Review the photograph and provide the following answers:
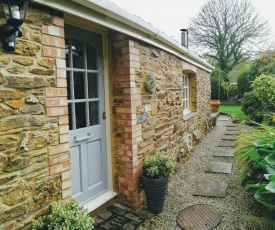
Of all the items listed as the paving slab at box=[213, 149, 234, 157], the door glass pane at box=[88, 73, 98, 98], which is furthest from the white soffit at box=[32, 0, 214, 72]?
the paving slab at box=[213, 149, 234, 157]

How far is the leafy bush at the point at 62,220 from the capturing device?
2.00m

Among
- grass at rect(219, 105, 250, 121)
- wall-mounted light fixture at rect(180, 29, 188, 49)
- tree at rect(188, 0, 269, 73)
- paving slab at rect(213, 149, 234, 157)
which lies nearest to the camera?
paving slab at rect(213, 149, 234, 157)

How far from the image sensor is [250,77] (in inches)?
543

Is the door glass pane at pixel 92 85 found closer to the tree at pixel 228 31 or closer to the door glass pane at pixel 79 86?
the door glass pane at pixel 79 86

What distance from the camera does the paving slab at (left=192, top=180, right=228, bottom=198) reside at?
401cm

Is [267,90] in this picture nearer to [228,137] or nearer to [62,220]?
[228,137]

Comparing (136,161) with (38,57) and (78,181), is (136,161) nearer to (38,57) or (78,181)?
(78,181)

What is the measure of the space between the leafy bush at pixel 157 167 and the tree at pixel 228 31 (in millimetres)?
20347

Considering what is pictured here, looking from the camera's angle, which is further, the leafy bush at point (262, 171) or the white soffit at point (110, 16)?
the leafy bush at point (262, 171)

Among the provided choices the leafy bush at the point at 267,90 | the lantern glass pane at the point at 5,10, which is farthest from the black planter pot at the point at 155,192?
the leafy bush at the point at 267,90

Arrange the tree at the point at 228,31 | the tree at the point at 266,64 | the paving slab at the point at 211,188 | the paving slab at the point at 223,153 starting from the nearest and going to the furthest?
the paving slab at the point at 211,188 < the paving slab at the point at 223,153 < the tree at the point at 266,64 < the tree at the point at 228,31

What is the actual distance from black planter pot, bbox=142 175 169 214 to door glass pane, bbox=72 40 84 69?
1823 millimetres

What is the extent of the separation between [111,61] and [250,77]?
12.7 m

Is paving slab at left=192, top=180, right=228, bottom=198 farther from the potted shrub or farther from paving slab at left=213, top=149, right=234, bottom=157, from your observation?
paving slab at left=213, top=149, right=234, bottom=157
